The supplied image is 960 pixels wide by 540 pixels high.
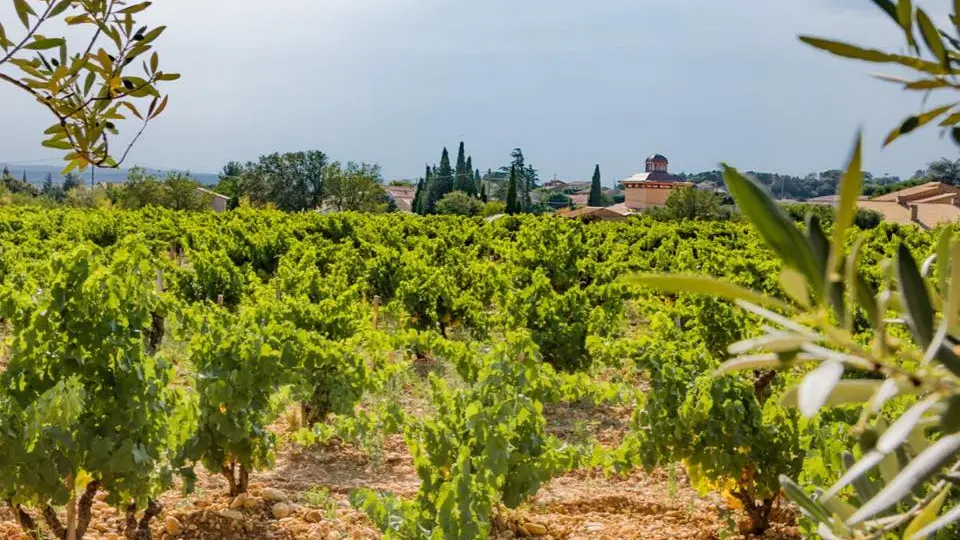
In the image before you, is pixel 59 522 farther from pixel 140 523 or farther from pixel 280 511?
pixel 280 511

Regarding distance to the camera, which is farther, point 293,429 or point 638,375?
point 638,375

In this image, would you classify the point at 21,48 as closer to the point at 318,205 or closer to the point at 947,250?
the point at 947,250

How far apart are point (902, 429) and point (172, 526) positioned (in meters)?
4.30

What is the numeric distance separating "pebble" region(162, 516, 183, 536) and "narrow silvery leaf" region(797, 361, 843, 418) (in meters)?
4.29

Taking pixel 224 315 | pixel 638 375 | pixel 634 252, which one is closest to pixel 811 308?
pixel 224 315

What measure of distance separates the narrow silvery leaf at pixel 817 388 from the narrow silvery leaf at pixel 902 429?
4 centimetres

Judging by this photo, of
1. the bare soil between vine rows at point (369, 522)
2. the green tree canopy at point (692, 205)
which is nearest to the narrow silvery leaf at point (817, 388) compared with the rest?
the bare soil between vine rows at point (369, 522)

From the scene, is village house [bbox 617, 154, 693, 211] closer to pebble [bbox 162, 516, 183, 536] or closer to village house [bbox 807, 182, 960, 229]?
village house [bbox 807, 182, 960, 229]

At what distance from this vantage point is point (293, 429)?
21.2 ft

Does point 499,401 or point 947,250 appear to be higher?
point 947,250

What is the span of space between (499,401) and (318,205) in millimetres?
57974

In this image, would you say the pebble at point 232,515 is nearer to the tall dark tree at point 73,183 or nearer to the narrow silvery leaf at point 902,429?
the narrow silvery leaf at point 902,429

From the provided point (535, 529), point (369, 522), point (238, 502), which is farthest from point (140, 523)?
point (535, 529)

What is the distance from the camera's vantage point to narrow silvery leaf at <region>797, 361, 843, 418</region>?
43cm
